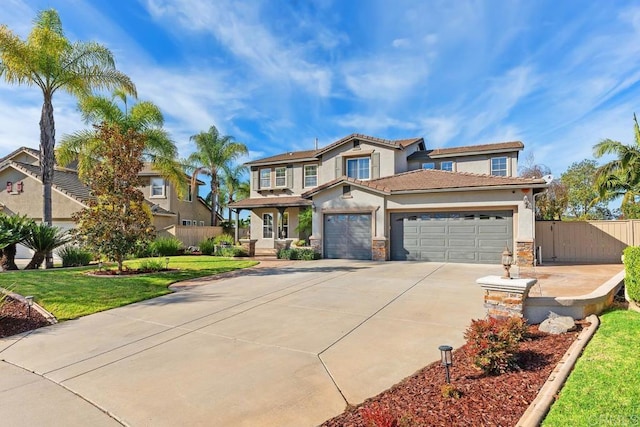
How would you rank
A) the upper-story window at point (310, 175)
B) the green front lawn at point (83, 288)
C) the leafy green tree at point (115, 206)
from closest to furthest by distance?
the green front lawn at point (83, 288)
the leafy green tree at point (115, 206)
the upper-story window at point (310, 175)

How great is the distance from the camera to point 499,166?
1964 centimetres

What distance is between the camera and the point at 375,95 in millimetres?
18234

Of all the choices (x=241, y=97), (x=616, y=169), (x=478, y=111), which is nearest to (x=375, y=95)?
(x=478, y=111)

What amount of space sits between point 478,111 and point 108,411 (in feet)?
63.4

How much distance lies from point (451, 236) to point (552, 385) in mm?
12335

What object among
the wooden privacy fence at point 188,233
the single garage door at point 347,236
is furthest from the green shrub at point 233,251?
the wooden privacy fence at point 188,233

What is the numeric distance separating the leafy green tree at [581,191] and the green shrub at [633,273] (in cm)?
2458

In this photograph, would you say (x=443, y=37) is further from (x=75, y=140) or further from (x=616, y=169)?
(x=75, y=140)

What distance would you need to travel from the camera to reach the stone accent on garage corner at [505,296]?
18.1ft

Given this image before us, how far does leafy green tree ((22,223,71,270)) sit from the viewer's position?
13.6 metres

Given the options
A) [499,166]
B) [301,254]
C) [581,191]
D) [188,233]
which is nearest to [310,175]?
[301,254]

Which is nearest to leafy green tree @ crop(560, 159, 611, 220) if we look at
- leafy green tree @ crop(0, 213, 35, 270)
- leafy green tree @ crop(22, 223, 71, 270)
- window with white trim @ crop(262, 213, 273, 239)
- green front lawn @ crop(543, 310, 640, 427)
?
window with white trim @ crop(262, 213, 273, 239)

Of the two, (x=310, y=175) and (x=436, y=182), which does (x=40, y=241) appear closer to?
(x=310, y=175)

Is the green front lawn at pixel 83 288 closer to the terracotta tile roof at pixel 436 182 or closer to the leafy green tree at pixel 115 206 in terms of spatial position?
the leafy green tree at pixel 115 206
